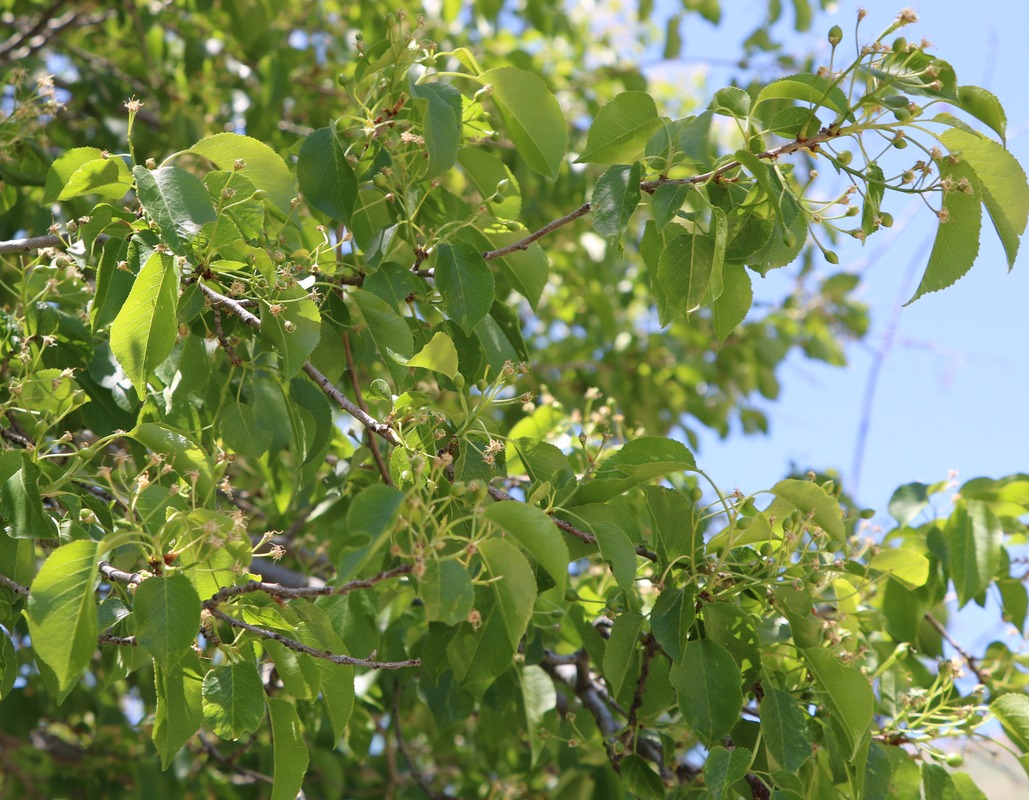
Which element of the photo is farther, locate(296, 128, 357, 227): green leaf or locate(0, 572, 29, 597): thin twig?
locate(296, 128, 357, 227): green leaf

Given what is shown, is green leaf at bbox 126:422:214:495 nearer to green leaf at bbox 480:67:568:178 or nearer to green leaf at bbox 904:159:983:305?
green leaf at bbox 480:67:568:178

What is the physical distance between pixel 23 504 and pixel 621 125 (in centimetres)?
101

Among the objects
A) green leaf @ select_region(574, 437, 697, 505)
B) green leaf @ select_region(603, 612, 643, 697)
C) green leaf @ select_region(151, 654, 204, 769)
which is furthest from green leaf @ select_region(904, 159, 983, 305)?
green leaf @ select_region(151, 654, 204, 769)

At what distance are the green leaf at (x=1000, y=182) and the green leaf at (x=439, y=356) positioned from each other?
748 millimetres

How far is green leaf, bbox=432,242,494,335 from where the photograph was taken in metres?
1.72

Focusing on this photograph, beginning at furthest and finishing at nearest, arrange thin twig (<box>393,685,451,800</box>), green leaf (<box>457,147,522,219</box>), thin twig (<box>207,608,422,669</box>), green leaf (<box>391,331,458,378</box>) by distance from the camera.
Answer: thin twig (<box>393,685,451,800</box>) → green leaf (<box>457,147,522,219</box>) → green leaf (<box>391,331,458,378</box>) → thin twig (<box>207,608,422,669</box>)


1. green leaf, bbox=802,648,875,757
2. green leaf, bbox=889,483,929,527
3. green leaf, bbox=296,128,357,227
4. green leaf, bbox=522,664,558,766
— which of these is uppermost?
green leaf, bbox=296,128,357,227

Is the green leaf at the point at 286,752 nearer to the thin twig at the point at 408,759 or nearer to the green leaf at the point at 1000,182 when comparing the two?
the thin twig at the point at 408,759

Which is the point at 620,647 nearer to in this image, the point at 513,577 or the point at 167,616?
the point at 513,577

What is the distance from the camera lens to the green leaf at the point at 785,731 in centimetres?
159

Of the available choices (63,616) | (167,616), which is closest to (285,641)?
(167,616)

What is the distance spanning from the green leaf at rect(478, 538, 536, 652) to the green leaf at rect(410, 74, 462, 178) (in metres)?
0.60

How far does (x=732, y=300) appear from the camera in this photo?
5.75 ft

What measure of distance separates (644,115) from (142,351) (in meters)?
0.81
